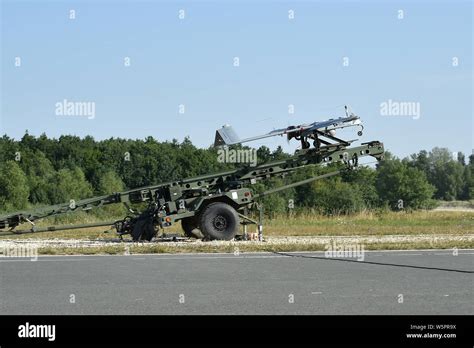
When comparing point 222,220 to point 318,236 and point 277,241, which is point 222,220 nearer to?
point 277,241

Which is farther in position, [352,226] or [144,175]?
[144,175]

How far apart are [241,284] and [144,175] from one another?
5975cm

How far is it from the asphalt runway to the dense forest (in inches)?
1100

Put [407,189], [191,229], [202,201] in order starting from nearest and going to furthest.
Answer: [202,201], [191,229], [407,189]

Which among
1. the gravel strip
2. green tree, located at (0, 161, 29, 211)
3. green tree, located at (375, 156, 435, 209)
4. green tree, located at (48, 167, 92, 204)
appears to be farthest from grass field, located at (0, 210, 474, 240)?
green tree, located at (375, 156, 435, 209)

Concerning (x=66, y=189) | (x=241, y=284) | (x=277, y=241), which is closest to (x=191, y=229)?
(x=277, y=241)

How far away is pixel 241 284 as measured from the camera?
14.0 meters

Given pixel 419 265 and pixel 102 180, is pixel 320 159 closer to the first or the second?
pixel 419 265

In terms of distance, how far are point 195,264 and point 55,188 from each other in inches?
1663

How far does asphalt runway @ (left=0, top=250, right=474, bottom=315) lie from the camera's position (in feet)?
37.4

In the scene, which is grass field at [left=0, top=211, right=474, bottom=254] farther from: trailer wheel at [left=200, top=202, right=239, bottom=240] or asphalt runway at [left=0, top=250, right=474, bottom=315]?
asphalt runway at [left=0, top=250, right=474, bottom=315]

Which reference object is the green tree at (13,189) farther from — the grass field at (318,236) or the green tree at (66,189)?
the grass field at (318,236)

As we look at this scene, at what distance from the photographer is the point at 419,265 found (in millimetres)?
16969

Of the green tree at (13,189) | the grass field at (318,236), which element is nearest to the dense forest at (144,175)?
the green tree at (13,189)
